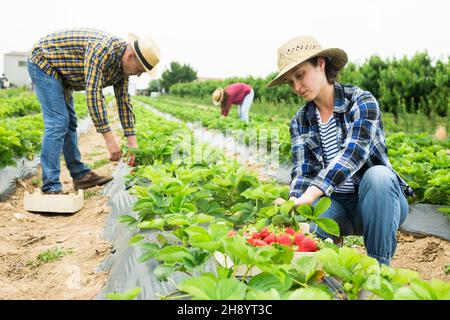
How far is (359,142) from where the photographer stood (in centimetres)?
228

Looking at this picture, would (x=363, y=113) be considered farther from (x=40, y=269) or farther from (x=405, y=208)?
(x=40, y=269)

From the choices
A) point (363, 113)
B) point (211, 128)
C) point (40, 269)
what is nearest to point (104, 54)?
point (40, 269)

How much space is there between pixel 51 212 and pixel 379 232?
3114 millimetres

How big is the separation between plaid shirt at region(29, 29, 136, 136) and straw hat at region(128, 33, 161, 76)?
0.23 meters

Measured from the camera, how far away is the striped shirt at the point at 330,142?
2.56 m

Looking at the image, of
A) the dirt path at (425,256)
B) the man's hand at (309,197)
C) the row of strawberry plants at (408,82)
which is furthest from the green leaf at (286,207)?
the row of strawberry plants at (408,82)

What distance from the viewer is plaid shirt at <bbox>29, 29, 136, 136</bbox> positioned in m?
3.70

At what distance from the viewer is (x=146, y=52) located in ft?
12.1

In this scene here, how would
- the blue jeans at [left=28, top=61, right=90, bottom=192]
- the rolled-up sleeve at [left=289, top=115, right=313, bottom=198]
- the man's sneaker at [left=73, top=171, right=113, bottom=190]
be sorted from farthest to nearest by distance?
the man's sneaker at [left=73, top=171, right=113, bottom=190], the blue jeans at [left=28, top=61, right=90, bottom=192], the rolled-up sleeve at [left=289, top=115, right=313, bottom=198]

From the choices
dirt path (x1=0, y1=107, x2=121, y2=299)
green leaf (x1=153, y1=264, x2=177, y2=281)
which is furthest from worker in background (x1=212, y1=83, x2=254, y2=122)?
green leaf (x1=153, y1=264, x2=177, y2=281)

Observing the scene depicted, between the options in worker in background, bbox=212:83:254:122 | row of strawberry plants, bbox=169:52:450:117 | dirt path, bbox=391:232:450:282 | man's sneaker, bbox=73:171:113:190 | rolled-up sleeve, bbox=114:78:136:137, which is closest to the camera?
dirt path, bbox=391:232:450:282

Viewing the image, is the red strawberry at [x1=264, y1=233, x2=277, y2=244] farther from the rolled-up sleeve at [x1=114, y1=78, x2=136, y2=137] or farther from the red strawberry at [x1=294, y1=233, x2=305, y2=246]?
the rolled-up sleeve at [x1=114, y1=78, x2=136, y2=137]

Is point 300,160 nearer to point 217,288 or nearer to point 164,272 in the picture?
point 164,272

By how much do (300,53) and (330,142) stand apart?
0.59 metres
